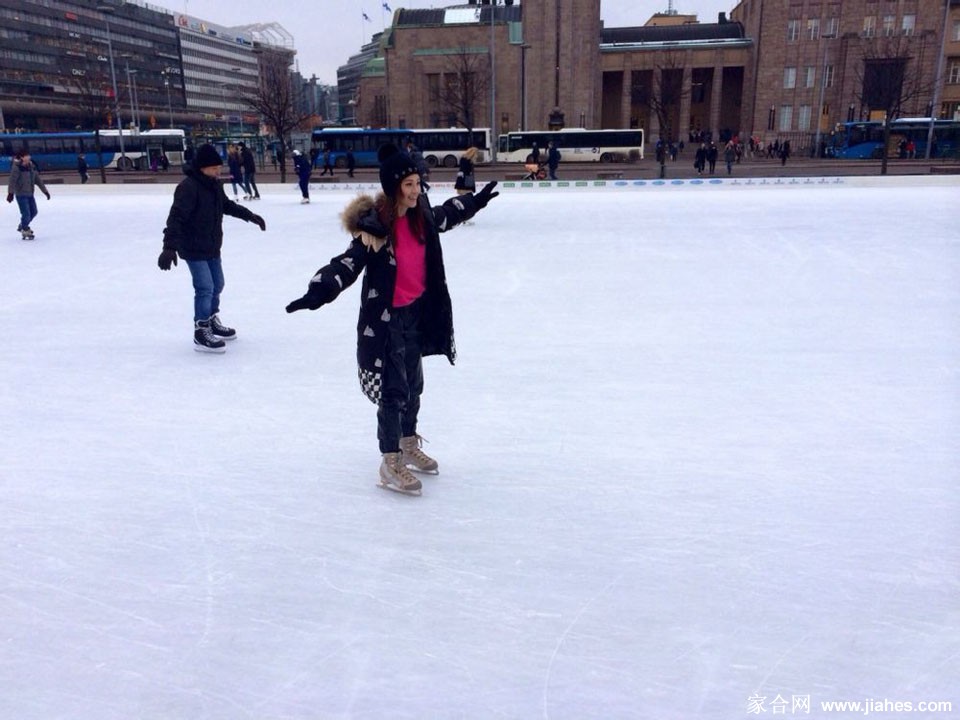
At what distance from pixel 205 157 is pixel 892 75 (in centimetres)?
4791

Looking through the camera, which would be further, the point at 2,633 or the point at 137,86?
the point at 137,86

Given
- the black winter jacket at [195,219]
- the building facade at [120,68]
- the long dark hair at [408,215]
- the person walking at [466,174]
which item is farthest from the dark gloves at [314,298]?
the building facade at [120,68]

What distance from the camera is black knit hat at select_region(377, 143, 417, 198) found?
112 inches

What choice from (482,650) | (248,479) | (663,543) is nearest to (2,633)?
(248,479)

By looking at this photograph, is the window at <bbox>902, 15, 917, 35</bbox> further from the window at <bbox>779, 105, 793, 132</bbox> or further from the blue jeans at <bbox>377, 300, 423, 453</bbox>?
the blue jeans at <bbox>377, 300, 423, 453</bbox>

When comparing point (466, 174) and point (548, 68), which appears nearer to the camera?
point (466, 174)

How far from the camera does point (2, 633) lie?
2.32 metres

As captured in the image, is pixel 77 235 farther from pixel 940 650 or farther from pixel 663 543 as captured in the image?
pixel 940 650

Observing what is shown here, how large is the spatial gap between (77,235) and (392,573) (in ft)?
39.3

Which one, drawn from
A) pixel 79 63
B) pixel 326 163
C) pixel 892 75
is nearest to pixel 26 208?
pixel 326 163

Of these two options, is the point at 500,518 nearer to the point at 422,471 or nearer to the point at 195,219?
the point at 422,471

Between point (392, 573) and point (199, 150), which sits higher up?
point (199, 150)

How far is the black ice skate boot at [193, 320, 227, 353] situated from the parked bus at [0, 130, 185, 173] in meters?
36.1

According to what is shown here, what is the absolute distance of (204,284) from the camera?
5.52 metres
